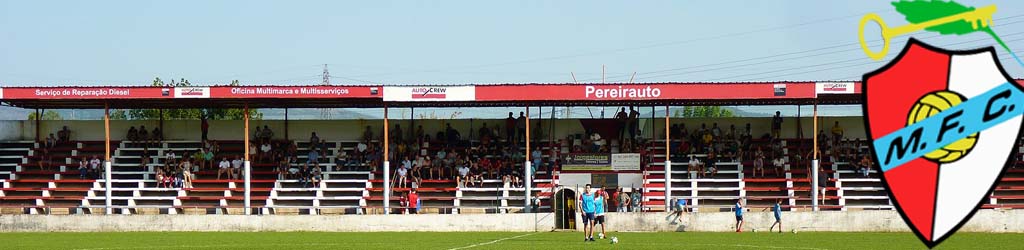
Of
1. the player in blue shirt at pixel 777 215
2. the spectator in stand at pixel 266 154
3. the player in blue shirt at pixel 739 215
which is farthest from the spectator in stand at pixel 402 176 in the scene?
the player in blue shirt at pixel 777 215

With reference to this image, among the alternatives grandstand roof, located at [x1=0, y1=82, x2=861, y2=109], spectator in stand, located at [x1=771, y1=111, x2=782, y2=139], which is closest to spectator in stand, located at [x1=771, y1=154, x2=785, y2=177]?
grandstand roof, located at [x1=0, y1=82, x2=861, y2=109]

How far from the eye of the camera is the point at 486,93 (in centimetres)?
3766

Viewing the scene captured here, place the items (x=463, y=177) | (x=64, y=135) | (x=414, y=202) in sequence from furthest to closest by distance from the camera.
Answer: (x=64, y=135) → (x=463, y=177) → (x=414, y=202)

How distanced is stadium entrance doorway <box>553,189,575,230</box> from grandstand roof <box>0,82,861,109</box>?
3.04 meters

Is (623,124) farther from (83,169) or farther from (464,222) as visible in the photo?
(83,169)

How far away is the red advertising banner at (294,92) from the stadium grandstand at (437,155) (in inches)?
1.9

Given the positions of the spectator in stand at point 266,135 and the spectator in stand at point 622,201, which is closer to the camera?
the spectator in stand at point 622,201

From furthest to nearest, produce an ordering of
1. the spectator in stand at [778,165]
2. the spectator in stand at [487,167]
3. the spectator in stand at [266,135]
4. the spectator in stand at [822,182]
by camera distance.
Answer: the spectator in stand at [266,135] < the spectator in stand at [487,167] < the spectator in stand at [778,165] < the spectator in stand at [822,182]

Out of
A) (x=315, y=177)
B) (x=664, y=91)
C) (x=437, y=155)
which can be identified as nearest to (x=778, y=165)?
(x=664, y=91)

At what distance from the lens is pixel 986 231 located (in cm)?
3406

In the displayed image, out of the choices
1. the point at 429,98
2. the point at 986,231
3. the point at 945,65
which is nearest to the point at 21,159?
the point at 429,98

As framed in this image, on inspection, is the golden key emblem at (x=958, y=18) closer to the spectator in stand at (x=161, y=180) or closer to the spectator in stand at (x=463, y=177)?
the spectator in stand at (x=463, y=177)

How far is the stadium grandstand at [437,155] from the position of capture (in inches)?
1470

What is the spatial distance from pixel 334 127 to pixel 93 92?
35.0ft
